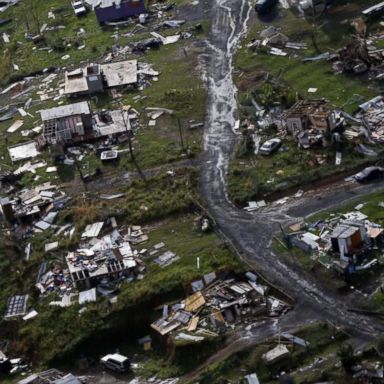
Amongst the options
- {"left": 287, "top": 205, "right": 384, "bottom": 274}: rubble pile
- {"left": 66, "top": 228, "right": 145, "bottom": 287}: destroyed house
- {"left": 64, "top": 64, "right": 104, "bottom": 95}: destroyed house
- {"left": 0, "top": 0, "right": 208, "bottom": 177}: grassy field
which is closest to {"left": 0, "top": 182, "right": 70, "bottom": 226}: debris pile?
{"left": 0, "top": 0, "right": 208, "bottom": 177}: grassy field

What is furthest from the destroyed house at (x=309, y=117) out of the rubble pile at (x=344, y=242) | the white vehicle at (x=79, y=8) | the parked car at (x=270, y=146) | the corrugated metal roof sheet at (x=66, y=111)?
the white vehicle at (x=79, y=8)

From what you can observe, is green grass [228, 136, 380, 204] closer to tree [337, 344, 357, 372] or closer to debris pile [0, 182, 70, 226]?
debris pile [0, 182, 70, 226]

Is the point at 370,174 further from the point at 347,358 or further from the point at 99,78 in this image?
the point at 99,78

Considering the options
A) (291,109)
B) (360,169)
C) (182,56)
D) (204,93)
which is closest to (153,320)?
(360,169)

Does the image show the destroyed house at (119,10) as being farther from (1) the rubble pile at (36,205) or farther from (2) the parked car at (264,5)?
(1) the rubble pile at (36,205)

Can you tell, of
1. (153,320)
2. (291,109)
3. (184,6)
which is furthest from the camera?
(184,6)

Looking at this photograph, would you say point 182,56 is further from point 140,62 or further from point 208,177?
point 208,177

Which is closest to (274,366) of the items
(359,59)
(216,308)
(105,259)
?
(216,308)
